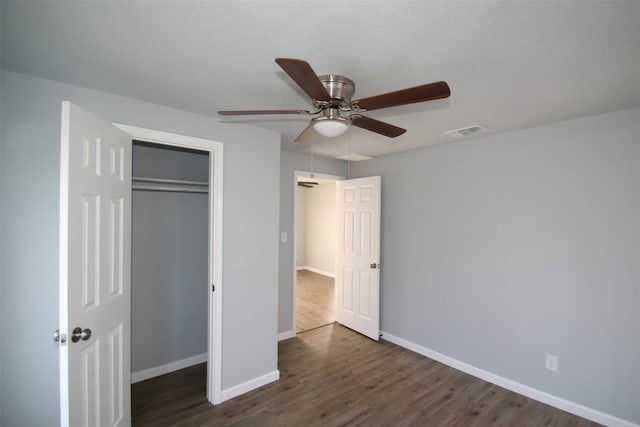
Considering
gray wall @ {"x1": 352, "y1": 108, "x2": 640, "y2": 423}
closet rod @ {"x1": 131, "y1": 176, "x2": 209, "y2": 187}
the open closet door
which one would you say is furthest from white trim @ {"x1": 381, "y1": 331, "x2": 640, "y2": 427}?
closet rod @ {"x1": 131, "y1": 176, "x2": 209, "y2": 187}

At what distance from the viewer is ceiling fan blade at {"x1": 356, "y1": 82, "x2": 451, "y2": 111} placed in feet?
4.11

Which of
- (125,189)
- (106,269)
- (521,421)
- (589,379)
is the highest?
(125,189)

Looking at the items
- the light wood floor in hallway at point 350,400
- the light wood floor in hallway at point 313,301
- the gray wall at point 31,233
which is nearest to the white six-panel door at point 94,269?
the gray wall at point 31,233

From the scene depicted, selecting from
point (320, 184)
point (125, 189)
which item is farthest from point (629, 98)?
point (320, 184)

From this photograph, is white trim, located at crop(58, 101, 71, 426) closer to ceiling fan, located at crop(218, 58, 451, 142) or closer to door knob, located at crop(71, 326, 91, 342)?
door knob, located at crop(71, 326, 91, 342)

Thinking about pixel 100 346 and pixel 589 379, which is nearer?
pixel 100 346

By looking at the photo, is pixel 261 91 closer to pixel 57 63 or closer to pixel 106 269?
pixel 57 63

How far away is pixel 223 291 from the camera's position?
8.34ft

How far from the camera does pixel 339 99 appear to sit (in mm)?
1558

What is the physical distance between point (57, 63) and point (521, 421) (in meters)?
4.02

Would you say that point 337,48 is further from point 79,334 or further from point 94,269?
point 79,334

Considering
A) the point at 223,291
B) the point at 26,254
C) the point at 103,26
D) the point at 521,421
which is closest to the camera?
the point at 103,26

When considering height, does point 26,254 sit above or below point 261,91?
below

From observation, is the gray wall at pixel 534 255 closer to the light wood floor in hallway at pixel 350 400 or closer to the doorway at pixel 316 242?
the light wood floor in hallway at pixel 350 400
